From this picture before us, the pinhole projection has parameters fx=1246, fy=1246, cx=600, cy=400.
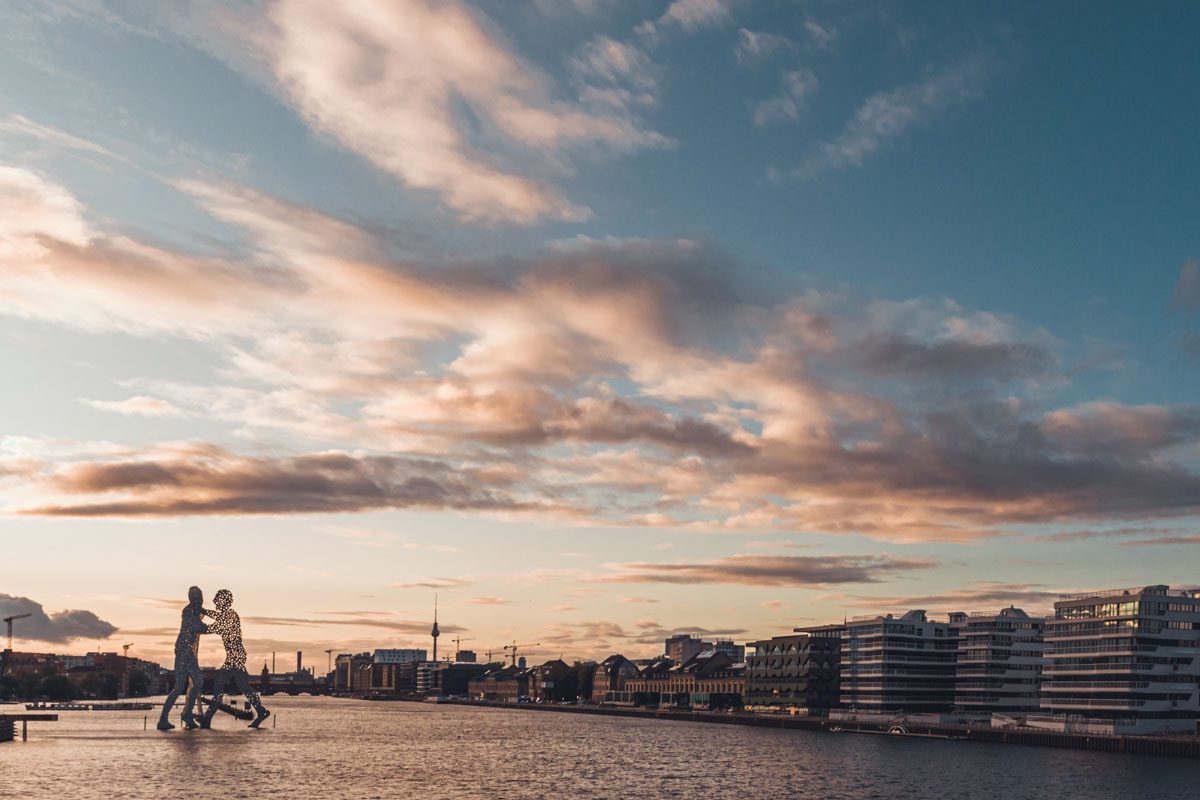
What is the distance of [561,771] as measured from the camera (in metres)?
146

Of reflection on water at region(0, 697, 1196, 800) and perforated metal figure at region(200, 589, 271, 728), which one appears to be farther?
perforated metal figure at region(200, 589, 271, 728)

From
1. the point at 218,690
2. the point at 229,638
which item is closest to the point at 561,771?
the point at 229,638

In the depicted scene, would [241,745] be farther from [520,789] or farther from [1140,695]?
[1140,695]

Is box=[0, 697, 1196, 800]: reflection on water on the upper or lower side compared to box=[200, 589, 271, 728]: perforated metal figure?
lower

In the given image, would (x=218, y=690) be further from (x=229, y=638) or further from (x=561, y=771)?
(x=561, y=771)

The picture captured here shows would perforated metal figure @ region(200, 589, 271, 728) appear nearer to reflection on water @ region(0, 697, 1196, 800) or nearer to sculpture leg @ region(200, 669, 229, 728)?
sculpture leg @ region(200, 669, 229, 728)

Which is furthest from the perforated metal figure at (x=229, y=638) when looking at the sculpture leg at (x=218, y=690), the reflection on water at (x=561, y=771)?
the reflection on water at (x=561, y=771)

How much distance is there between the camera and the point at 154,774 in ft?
429

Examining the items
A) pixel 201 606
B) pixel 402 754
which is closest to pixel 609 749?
pixel 402 754

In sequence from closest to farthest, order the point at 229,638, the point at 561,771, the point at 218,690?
the point at 561,771 < the point at 229,638 < the point at 218,690

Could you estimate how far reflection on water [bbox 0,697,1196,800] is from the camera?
120688mm

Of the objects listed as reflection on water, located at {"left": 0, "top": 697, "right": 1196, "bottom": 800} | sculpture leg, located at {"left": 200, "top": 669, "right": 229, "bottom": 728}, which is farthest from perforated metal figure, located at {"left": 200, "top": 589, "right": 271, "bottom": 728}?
reflection on water, located at {"left": 0, "top": 697, "right": 1196, "bottom": 800}

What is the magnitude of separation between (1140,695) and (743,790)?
10197cm

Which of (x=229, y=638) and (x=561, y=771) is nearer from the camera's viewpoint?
(x=561, y=771)
